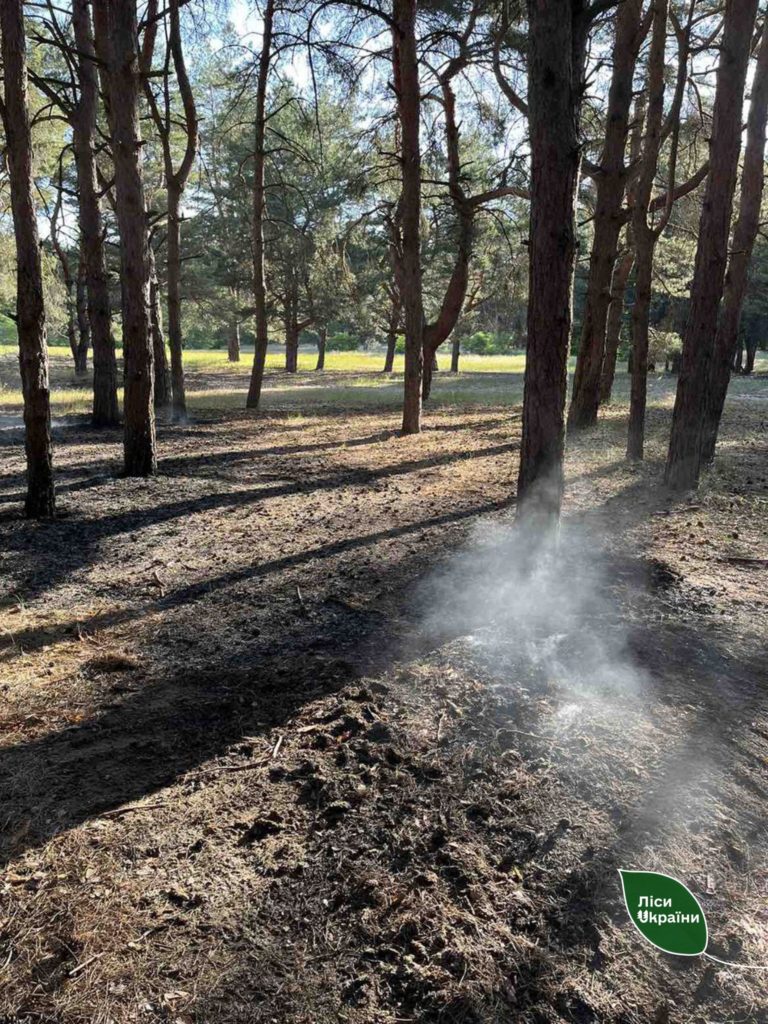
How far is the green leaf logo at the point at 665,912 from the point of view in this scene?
1.89m

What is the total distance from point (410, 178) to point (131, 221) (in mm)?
5015

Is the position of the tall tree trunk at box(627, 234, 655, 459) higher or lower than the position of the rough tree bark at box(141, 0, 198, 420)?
lower

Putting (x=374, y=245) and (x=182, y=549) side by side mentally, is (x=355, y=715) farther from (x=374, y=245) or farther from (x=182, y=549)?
(x=374, y=245)

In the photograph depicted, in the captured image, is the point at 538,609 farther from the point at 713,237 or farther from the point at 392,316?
the point at 392,316

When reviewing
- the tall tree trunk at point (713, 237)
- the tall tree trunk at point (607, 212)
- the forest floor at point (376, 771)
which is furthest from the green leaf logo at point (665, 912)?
the tall tree trunk at point (607, 212)

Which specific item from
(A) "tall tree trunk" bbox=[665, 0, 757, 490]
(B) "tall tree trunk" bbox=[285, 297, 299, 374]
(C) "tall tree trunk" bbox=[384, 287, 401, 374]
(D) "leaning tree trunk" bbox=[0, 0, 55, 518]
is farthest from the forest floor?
(B) "tall tree trunk" bbox=[285, 297, 299, 374]

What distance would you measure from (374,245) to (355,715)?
25247mm

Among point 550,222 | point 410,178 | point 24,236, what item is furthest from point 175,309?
point 550,222

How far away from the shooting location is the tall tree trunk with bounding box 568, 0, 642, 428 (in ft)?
32.3

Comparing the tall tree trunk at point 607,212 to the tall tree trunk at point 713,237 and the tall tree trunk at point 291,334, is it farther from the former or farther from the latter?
the tall tree trunk at point 291,334

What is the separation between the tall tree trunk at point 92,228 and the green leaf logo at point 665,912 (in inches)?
454

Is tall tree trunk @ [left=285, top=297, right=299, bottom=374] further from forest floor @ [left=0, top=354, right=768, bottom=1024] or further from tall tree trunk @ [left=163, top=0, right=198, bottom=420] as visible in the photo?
forest floor @ [left=0, top=354, right=768, bottom=1024]

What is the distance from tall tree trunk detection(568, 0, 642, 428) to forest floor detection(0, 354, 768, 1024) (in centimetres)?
652

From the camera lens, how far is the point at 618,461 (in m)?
8.95
